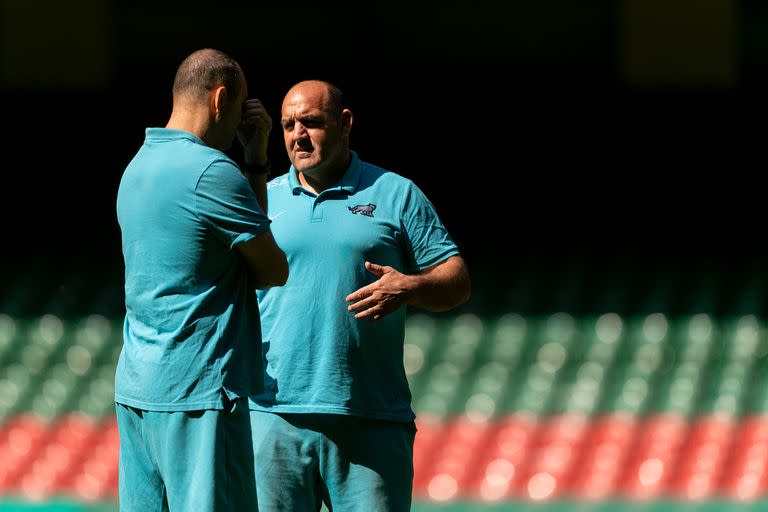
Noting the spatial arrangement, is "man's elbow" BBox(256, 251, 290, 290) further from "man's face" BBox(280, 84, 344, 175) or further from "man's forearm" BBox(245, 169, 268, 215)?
"man's face" BBox(280, 84, 344, 175)

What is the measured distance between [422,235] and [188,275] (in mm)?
642

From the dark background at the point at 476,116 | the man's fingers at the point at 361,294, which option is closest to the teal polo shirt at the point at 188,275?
the man's fingers at the point at 361,294

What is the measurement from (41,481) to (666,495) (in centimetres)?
309

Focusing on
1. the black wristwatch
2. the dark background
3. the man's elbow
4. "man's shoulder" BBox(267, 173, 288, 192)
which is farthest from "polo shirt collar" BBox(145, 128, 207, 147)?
the dark background

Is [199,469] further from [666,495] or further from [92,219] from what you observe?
[92,219]

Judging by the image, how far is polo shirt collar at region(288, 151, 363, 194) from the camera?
2.97 meters

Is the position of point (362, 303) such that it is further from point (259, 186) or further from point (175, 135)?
point (175, 135)

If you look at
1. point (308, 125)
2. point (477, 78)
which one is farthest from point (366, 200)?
point (477, 78)

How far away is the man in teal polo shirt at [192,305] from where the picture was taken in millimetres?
2484

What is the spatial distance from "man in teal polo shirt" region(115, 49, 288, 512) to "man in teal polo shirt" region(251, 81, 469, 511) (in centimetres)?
33

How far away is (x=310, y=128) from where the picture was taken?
2.94 metres

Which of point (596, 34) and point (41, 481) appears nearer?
point (41, 481)

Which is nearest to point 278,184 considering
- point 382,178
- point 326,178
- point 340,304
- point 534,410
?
point 326,178

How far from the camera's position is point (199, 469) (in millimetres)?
2469
